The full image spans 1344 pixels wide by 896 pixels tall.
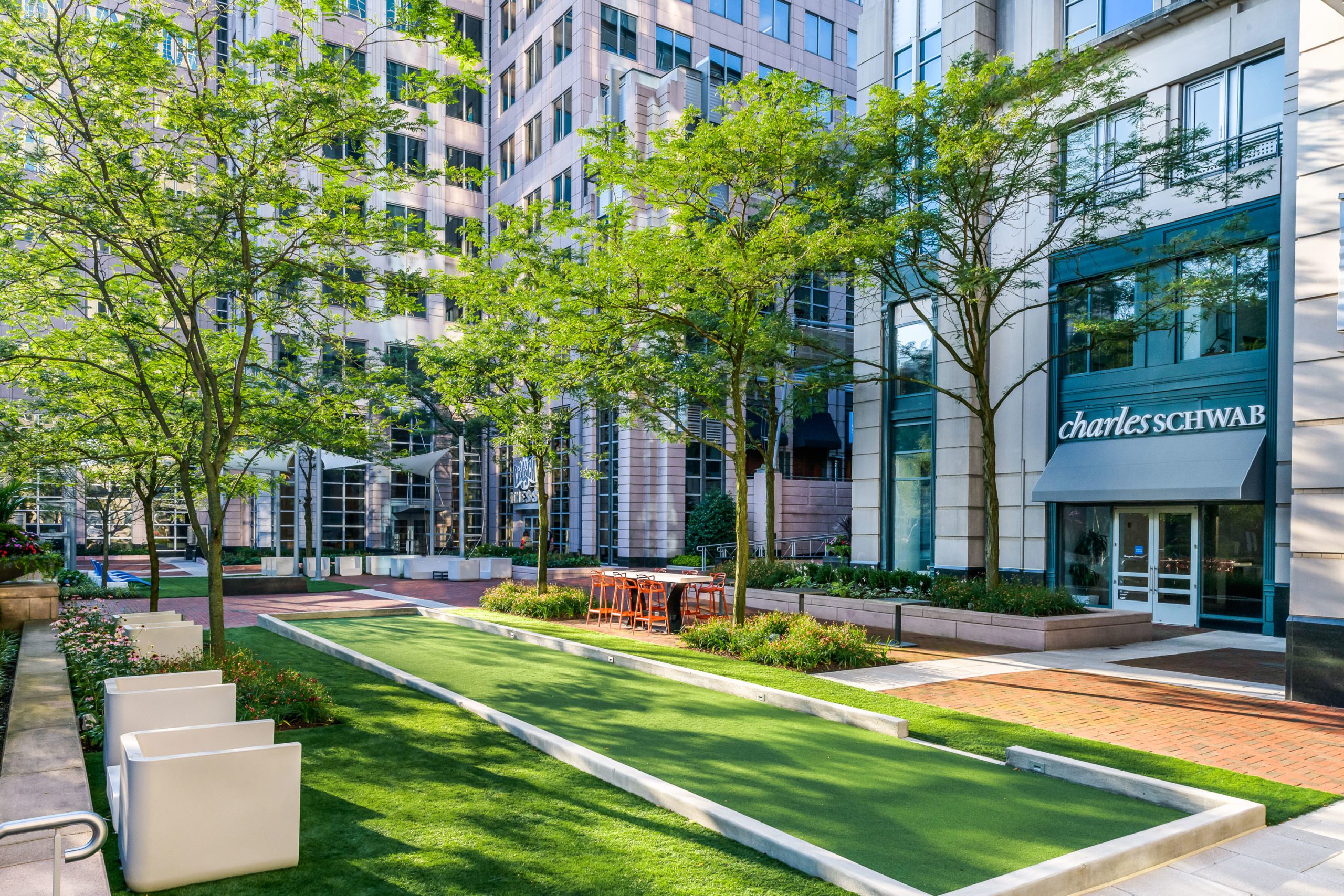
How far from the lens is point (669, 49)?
41.2m

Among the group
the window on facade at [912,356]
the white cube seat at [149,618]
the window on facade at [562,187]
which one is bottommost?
the white cube seat at [149,618]

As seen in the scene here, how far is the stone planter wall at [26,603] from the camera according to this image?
15039mm

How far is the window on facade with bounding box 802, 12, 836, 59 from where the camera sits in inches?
1747

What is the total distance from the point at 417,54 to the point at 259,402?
44.2 metres

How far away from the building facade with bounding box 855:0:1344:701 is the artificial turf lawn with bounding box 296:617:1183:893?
10876mm

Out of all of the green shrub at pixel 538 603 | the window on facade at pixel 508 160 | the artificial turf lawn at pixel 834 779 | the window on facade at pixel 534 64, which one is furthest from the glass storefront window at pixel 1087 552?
the window on facade at pixel 508 160

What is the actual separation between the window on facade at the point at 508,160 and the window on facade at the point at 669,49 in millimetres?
9547

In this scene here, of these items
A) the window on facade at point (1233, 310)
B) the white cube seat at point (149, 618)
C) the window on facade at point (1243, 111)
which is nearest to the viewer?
the white cube seat at point (149, 618)

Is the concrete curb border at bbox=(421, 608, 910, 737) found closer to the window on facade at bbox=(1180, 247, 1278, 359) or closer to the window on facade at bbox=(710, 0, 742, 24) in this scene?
the window on facade at bbox=(1180, 247, 1278, 359)

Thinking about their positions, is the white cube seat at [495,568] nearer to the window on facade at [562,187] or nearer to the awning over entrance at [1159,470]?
the window on facade at [562,187]

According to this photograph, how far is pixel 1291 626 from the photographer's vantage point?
1101 centimetres

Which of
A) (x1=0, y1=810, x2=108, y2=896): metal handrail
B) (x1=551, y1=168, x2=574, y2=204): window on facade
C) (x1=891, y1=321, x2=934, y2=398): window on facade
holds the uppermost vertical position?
(x1=551, y1=168, x2=574, y2=204): window on facade

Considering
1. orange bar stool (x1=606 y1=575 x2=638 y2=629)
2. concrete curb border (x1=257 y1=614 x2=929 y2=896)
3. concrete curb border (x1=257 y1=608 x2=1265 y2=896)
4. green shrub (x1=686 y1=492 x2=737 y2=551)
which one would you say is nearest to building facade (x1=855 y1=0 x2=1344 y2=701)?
green shrub (x1=686 y1=492 x2=737 y2=551)

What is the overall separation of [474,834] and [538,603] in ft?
43.9
